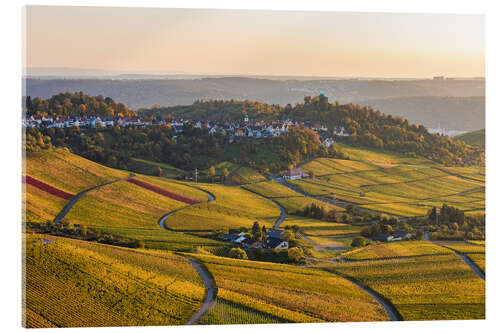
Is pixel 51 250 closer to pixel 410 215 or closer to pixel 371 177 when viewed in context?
pixel 410 215

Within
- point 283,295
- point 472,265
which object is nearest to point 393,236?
point 472,265

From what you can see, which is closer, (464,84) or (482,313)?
(482,313)

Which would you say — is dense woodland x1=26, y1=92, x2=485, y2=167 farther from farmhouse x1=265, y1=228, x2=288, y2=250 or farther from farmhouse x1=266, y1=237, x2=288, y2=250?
farmhouse x1=266, y1=237, x2=288, y2=250

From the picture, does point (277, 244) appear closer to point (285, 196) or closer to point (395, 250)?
point (395, 250)

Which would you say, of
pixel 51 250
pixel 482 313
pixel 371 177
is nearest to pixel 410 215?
pixel 371 177

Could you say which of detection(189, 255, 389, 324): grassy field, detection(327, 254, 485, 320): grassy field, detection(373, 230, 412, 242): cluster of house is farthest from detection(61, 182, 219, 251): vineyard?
detection(373, 230, 412, 242): cluster of house

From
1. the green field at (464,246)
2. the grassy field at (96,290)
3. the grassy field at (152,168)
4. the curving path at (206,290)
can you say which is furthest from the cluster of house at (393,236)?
the grassy field at (152,168)

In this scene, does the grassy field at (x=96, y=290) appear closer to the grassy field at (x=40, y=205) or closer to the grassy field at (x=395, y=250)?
the grassy field at (x=40, y=205)
